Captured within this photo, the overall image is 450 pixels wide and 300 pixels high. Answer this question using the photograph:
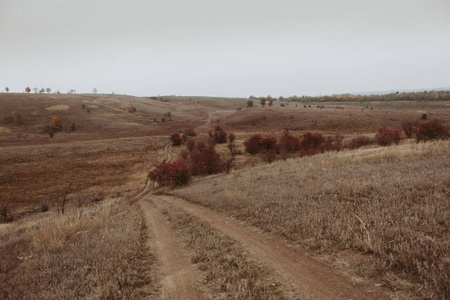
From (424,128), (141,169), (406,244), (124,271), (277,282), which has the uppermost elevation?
(424,128)

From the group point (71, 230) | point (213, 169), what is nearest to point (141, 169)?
point (213, 169)

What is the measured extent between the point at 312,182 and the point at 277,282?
618 centimetres

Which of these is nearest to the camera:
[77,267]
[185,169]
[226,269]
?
[226,269]

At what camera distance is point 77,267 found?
5.09m

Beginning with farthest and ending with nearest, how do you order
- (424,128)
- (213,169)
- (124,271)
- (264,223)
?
1. (213,169)
2. (424,128)
3. (264,223)
4. (124,271)

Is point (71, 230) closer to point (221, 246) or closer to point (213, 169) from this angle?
point (221, 246)

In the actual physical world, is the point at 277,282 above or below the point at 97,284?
above

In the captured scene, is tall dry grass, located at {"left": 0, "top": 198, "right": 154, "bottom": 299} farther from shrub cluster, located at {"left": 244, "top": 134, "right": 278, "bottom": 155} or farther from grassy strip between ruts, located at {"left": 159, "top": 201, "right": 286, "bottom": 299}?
shrub cluster, located at {"left": 244, "top": 134, "right": 278, "bottom": 155}

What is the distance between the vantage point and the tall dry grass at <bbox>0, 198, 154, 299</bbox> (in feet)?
13.9

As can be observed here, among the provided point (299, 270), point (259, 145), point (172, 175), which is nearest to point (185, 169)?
point (172, 175)

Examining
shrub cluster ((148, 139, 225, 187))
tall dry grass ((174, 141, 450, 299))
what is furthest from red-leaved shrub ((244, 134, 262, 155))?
tall dry grass ((174, 141, 450, 299))

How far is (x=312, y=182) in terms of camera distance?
30.8 feet

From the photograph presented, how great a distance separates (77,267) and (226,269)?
11.6 feet

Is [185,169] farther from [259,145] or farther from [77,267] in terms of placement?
[77,267]
